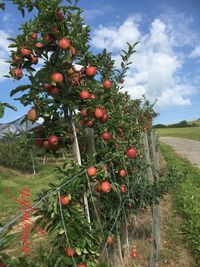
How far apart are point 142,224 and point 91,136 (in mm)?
3157

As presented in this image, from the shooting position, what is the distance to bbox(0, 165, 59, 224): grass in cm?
775

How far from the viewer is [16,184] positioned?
11.5 m

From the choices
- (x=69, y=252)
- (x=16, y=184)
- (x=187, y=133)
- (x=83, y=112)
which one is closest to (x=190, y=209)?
(x=69, y=252)

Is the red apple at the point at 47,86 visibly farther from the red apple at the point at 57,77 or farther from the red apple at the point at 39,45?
the red apple at the point at 39,45

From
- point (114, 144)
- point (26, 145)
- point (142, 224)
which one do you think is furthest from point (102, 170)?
point (142, 224)

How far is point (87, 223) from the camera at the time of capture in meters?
2.12

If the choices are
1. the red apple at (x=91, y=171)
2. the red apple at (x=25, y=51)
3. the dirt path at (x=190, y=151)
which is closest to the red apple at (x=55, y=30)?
the red apple at (x=25, y=51)

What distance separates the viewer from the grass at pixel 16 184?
7754mm

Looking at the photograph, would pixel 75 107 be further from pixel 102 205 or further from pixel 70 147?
pixel 102 205

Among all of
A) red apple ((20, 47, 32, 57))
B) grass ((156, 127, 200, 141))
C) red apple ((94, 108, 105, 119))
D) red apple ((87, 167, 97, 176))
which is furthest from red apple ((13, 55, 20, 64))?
grass ((156, 127, 200, 141))

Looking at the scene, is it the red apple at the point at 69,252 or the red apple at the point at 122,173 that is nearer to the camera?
the red apple at the point at 69,252

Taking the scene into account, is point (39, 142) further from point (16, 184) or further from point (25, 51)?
point (16, 184)

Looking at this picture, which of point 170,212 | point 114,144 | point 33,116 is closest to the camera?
point 33,116

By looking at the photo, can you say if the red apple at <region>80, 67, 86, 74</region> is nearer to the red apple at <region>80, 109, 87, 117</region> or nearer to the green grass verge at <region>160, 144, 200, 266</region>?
the red apple at <region>80, 109, 87, 117</region>
